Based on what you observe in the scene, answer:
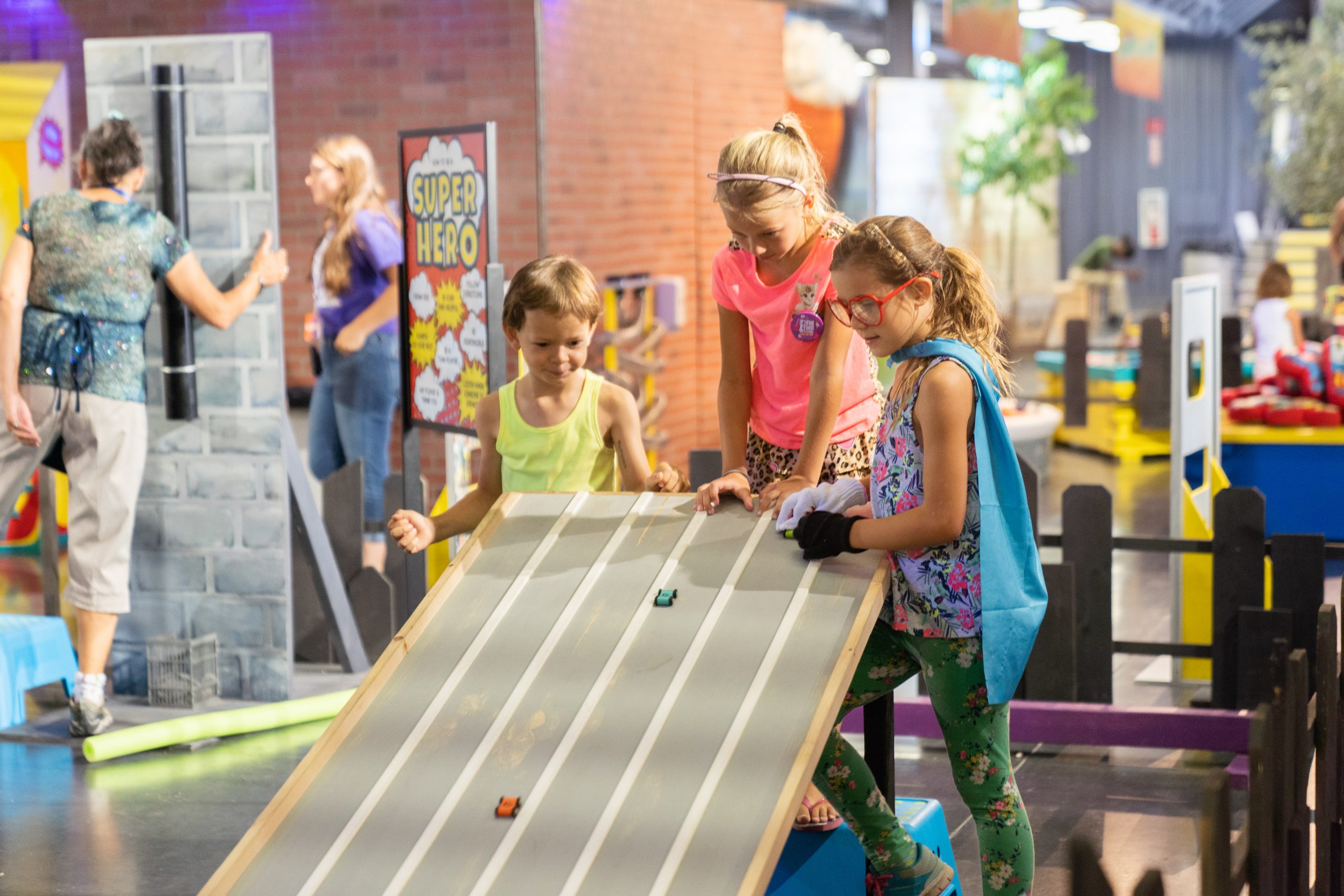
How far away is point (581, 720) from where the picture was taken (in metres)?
2.09

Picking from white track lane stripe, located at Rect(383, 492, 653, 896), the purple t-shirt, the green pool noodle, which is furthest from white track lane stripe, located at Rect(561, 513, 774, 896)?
the purple t-shirt

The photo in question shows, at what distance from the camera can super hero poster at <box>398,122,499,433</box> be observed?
4.21 m

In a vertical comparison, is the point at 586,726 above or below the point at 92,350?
below

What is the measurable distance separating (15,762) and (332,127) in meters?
4.49

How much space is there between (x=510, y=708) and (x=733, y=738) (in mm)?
356

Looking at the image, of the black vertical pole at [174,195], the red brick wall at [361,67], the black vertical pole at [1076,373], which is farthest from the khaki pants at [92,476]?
the black vertical pole at [1076,373]

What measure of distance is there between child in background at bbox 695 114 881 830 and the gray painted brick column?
2141 millimetres

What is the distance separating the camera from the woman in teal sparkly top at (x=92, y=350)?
434 cm

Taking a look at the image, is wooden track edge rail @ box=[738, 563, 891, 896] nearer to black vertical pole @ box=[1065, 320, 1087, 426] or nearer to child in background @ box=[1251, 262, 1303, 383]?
child in background @ box=[1251, 262, 1303, 383]

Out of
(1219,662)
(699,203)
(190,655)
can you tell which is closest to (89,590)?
(190,655)

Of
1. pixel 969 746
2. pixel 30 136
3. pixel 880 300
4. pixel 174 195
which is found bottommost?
pixel 969 746

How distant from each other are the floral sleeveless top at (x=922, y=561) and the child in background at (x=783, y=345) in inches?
8.6

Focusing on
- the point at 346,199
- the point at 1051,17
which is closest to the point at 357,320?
the point at 346,199

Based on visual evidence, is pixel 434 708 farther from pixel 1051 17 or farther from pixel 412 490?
pixel 1051 17
